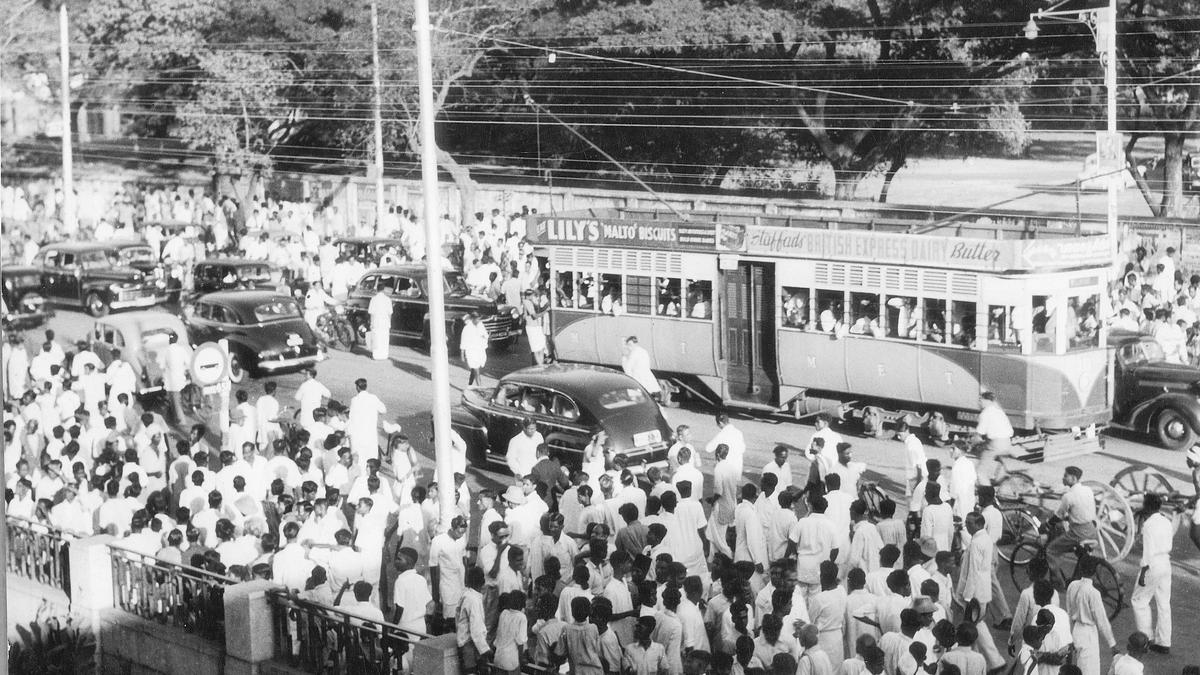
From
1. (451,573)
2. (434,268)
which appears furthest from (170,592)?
(434,268)

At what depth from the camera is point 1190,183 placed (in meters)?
43.0

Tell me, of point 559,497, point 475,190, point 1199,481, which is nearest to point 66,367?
point 559,497

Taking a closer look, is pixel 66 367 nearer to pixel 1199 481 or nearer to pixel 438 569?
pixel 438 569

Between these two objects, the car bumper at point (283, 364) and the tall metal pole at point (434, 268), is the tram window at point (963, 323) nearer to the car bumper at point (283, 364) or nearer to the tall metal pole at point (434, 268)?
the tall metal pole at point (434, 268)

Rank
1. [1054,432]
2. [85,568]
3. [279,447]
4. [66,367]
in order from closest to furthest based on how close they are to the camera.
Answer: [85,568] < [279,447] < [1054,432] < [66,367]

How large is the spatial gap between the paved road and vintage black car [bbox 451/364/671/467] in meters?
0.73

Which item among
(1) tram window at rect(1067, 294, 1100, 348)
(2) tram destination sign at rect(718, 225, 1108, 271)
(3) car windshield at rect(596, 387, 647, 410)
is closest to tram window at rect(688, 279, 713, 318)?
(2) tram destination sign at rect(718, 225, 1108, 271)

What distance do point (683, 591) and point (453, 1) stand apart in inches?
1306

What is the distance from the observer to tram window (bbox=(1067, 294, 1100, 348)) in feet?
67.9

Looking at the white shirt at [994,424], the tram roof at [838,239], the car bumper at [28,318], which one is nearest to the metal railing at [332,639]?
the white shirt at [994,424]

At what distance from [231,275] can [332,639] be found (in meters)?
19.2

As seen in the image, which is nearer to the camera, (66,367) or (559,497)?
(559,497)

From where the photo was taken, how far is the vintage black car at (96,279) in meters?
32.5

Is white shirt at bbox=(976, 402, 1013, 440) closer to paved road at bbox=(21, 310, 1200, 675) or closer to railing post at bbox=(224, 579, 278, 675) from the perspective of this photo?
paved road at bbox=(21, 310, 1200, 675)
